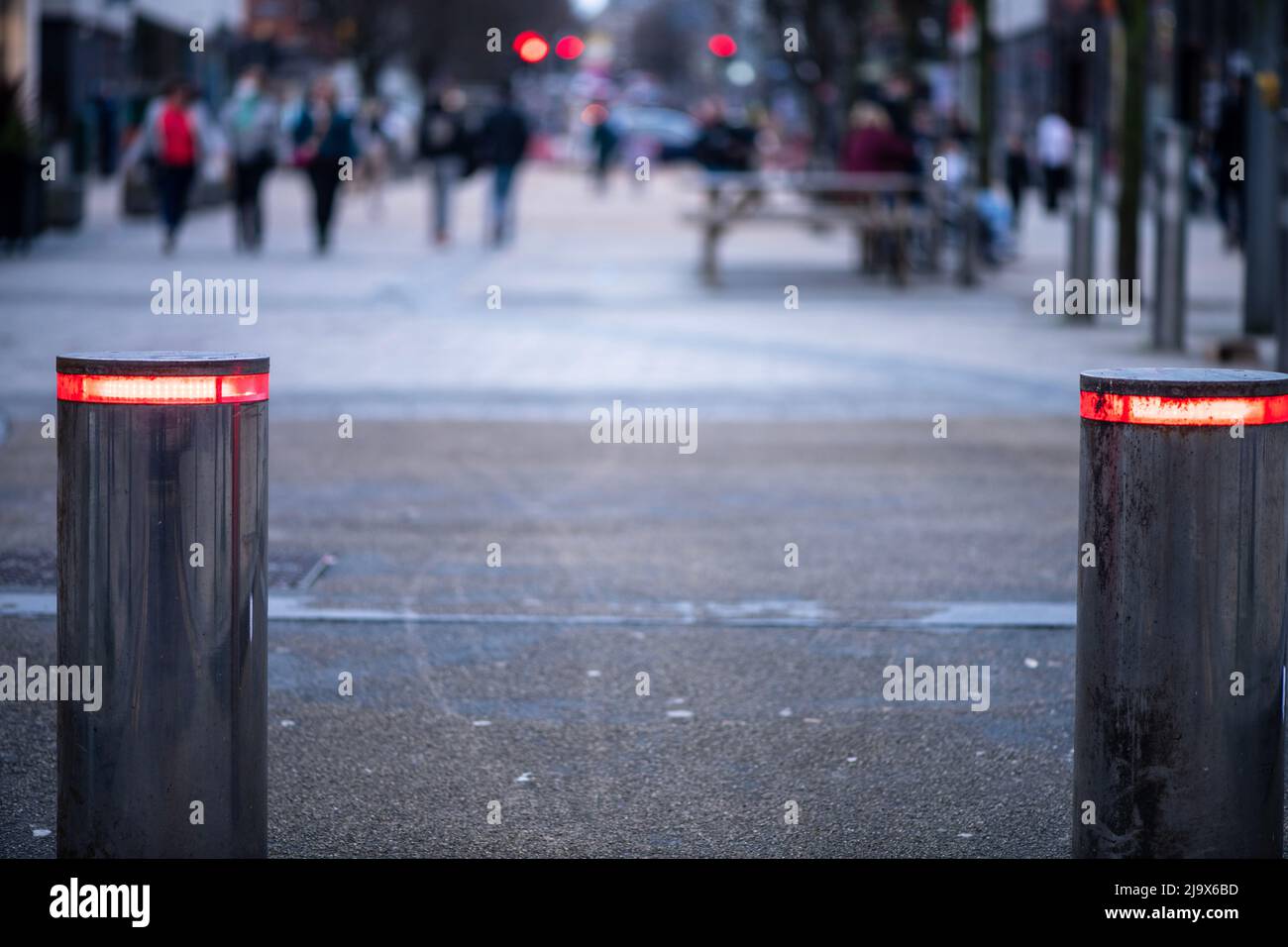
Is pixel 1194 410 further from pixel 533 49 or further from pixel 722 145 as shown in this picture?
pixel 722 145

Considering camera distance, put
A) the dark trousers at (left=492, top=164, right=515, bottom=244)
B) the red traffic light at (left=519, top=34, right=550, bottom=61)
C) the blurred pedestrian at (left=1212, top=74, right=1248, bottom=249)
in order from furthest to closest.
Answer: the dark trousers at (left=492, top=164, right=515, bottom=244), the blurred pedestrian at (left=1212, top=74, right=1248, bottom=249), the red traffic light at (left=519, top=34, right=550, bottom=61)

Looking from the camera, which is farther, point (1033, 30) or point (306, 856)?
point (1033, 30)

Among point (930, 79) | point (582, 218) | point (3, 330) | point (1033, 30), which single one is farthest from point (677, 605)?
point (1033, 30)

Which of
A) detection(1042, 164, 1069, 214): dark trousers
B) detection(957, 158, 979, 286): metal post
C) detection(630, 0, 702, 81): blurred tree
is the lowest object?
detection(957, 158, 979, 286): metal post

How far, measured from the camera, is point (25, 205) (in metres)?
22.2

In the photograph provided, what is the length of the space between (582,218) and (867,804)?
2994 cm

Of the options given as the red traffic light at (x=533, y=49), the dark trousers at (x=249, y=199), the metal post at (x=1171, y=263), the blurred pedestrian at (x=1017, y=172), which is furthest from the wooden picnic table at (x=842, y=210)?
the blurred pedestrian at (x=1017, y=172)

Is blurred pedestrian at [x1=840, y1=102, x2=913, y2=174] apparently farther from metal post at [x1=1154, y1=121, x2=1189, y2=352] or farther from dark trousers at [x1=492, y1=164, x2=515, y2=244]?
metal post at [x1=1154, y1=121, x2=1189, y2=352]

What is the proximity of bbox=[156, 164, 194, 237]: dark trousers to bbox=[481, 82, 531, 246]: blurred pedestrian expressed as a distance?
3970 mm

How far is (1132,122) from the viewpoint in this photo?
17.0 metres

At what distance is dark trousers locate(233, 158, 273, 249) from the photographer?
2375 centimetres

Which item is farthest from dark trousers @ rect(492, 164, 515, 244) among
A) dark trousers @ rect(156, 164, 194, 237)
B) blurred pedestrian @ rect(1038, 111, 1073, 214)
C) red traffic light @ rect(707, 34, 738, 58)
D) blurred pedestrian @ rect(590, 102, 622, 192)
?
blurred pedestrian @ rect(590, 102, 622, 192)
